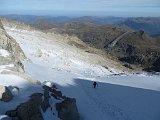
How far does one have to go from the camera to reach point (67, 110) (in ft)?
79.3

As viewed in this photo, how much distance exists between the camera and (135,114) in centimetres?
2816

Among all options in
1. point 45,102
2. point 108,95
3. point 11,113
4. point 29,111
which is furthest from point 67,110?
point 108,95

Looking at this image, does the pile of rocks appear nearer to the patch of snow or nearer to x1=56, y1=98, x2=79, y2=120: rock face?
x1=56, y1=98, x2=79, y2=120: rock face

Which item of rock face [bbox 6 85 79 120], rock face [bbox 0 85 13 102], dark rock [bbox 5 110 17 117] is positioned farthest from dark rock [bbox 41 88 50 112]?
dark rock [bbox 5 110 17 117]

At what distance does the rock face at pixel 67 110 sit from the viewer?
23891 millimetres

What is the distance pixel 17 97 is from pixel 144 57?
126246mm

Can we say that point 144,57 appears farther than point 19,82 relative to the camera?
Yes

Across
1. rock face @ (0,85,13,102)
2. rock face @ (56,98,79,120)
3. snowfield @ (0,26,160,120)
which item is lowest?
snowfield @ (0,26,160,120)

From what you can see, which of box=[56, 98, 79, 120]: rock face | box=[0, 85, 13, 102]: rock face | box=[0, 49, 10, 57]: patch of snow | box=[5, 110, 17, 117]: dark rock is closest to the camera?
box=[5, 110, 17, 117]: dark rock

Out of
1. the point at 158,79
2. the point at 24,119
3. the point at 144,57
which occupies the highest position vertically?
the point at 24,119

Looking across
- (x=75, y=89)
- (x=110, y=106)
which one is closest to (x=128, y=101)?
(x=110, y=106)

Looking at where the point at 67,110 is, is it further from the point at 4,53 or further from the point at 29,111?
the point at 4,53

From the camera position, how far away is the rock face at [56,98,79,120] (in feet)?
78.4

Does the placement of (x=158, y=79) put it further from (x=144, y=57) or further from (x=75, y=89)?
(x=144, y=57)
